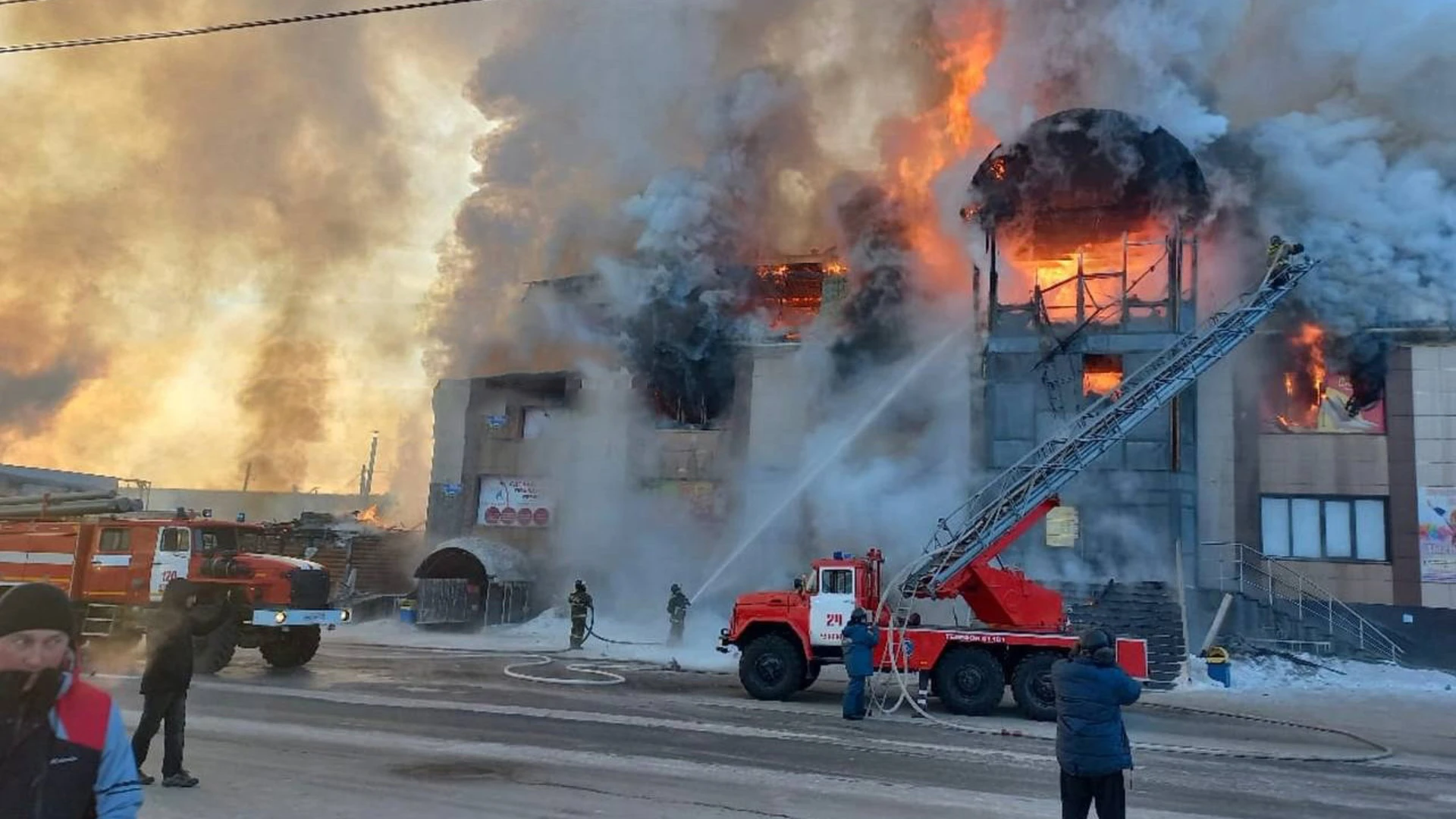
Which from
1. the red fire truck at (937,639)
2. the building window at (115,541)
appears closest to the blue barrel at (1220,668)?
the red fire truck at (937,639)

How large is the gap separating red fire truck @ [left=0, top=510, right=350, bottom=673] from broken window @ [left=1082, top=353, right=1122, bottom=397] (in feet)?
64.4

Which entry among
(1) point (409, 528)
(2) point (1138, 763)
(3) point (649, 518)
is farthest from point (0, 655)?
(1) point (409, 528)

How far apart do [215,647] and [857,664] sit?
305 inches

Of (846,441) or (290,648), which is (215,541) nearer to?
(290,648)

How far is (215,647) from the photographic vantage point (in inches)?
399

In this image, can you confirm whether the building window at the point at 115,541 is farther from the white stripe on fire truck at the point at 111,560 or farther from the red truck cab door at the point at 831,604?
the red truck cab door at the point at 831,604

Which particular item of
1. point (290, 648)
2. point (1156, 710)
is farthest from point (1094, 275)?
point (290, 648)

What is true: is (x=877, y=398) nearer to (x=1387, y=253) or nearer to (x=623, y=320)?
(x=623, y=320)

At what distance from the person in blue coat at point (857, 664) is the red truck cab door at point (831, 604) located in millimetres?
1475

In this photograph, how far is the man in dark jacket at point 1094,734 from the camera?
5.62 metres

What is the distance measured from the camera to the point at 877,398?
92.5 ft

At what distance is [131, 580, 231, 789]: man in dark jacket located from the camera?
300 inches

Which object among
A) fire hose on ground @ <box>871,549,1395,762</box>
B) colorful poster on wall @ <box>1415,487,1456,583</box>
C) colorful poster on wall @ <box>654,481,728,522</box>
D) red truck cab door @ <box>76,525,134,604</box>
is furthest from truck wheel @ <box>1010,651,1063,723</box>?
colorful poster on wall @ <box>654,481,728,522</box>

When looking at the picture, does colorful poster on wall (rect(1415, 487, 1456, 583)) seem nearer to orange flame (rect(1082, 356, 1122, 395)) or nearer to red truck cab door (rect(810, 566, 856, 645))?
orange flame (rect(1082, 356, 1122, 395))
